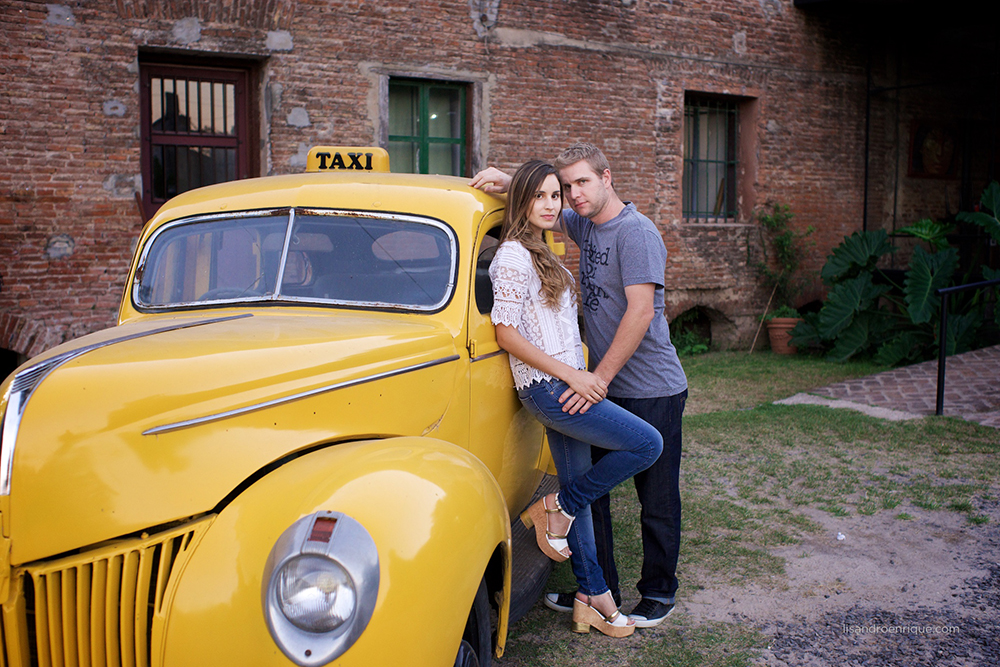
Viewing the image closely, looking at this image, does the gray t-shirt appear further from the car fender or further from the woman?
the car fender

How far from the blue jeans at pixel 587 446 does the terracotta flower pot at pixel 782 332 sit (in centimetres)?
891

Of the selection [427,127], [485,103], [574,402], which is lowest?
[574,402]

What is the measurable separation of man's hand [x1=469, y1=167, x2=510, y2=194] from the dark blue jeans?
1.05 m

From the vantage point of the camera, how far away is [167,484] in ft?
6.66

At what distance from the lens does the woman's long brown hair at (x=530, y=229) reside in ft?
10.1

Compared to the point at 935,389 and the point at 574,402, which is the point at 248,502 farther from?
the point at 935,389

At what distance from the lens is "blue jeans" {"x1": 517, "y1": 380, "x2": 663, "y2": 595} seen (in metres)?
3.00

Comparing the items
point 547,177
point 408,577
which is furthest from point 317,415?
point 547,177

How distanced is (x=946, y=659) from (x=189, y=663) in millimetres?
2780

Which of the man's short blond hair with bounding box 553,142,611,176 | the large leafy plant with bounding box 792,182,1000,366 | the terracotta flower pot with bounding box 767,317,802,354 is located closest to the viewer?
A: the man's short blond hair with bounding box 553,142,611,176

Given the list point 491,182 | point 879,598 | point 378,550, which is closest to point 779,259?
point 879,598

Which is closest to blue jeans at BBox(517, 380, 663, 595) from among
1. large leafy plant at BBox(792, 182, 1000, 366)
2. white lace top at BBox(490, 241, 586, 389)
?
white lace top at BBox(490, 241, 586, 389)

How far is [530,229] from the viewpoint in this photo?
3156 mm

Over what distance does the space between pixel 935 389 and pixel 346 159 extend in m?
6.38
